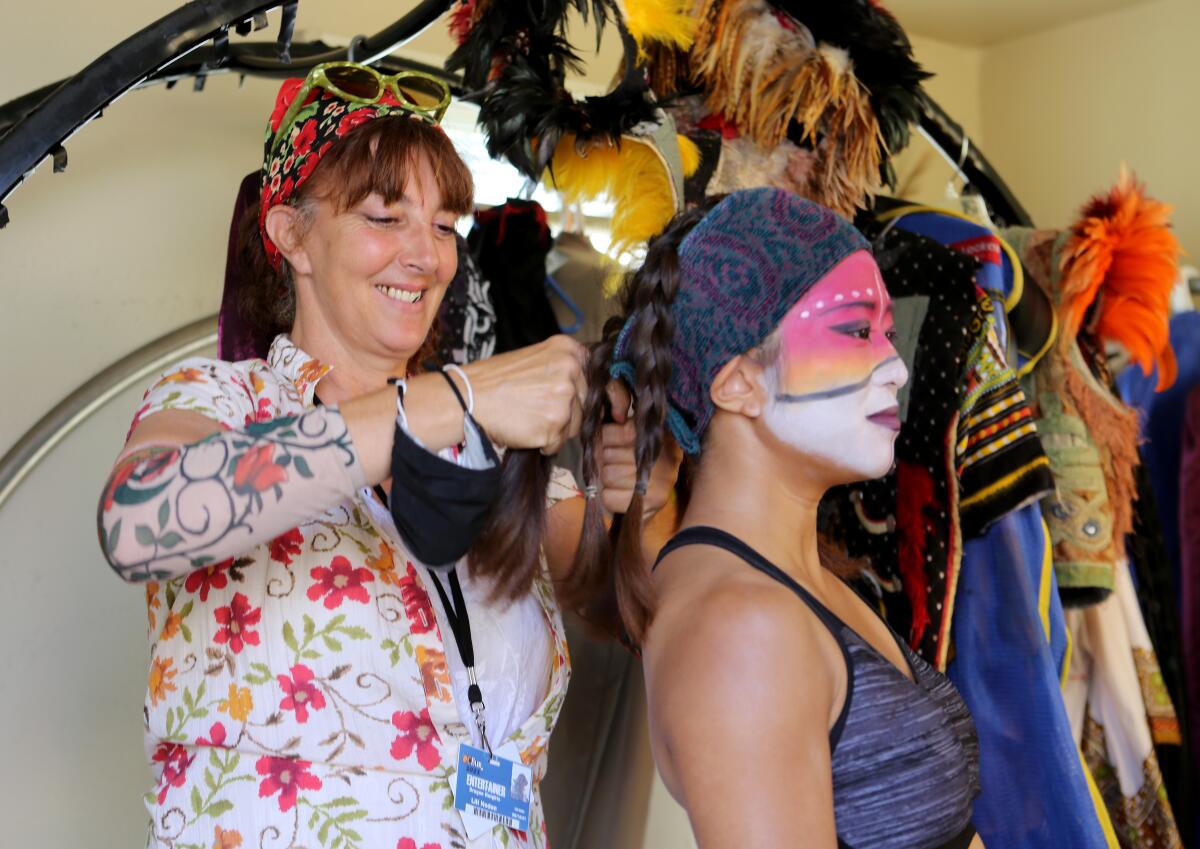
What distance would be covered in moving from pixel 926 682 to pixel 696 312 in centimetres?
43

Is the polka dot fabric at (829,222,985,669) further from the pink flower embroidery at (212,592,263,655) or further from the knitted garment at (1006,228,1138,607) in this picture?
Result: the pink flower embroidery at (212,592,263,655)

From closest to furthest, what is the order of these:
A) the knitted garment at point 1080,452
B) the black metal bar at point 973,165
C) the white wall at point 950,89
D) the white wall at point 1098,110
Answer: the knitted garment at point 1080,452
the black metal bar at point 973,165
the white wall at point 1098,110
the white wall at point 950,89

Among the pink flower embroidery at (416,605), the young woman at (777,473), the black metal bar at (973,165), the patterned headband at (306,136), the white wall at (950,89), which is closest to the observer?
the young woman at (777,473)

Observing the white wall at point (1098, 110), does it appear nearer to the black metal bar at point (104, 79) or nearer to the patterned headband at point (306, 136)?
the patterned headband at point (306, 136)

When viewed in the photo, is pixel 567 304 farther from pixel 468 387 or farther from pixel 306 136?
pixel 468 387

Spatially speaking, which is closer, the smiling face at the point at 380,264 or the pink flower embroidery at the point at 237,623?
the pink flower embroidery at the point at 237,623

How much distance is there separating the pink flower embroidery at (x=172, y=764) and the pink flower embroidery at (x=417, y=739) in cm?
18

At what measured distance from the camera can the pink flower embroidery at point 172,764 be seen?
1181 mm

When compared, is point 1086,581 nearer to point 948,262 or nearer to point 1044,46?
point 948,262

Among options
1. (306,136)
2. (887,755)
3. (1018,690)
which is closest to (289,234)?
(306,136)

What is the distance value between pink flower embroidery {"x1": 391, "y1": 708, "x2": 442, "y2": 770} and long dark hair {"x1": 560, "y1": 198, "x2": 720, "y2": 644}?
21 cm

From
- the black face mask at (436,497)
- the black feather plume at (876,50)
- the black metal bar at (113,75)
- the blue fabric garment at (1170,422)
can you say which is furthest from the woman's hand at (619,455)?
the blue fabric garment at (1170,422)

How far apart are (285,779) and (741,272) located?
0.62m

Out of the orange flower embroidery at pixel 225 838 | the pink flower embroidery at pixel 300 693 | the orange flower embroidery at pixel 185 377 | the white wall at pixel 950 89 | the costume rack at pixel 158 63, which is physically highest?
the white wall at pixel 950 89
